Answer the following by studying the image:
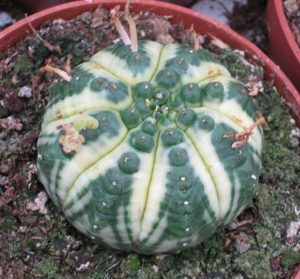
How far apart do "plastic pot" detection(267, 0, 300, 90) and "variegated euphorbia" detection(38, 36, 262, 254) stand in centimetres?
51

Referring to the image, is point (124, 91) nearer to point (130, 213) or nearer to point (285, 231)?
point (130, 213)

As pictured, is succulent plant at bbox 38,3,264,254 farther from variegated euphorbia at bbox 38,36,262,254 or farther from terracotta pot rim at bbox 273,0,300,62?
terracotta pot rim at bbox 273,0,300,62

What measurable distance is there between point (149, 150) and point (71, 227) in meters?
0.38

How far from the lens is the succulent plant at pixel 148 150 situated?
1076 mm

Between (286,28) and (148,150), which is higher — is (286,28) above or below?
below

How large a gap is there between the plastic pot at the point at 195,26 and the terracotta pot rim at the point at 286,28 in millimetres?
122

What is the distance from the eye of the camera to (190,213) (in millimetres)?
1103

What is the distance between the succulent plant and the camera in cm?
108

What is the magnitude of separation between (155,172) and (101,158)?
0.10 meters

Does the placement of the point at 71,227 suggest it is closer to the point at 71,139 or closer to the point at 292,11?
the point at 71,139

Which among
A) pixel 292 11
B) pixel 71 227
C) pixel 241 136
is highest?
pixel 241 136

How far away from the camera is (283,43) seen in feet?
5.54

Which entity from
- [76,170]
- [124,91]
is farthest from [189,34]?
[76,170]

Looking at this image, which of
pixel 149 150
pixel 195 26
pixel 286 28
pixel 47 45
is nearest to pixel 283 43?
pixel 286 28
